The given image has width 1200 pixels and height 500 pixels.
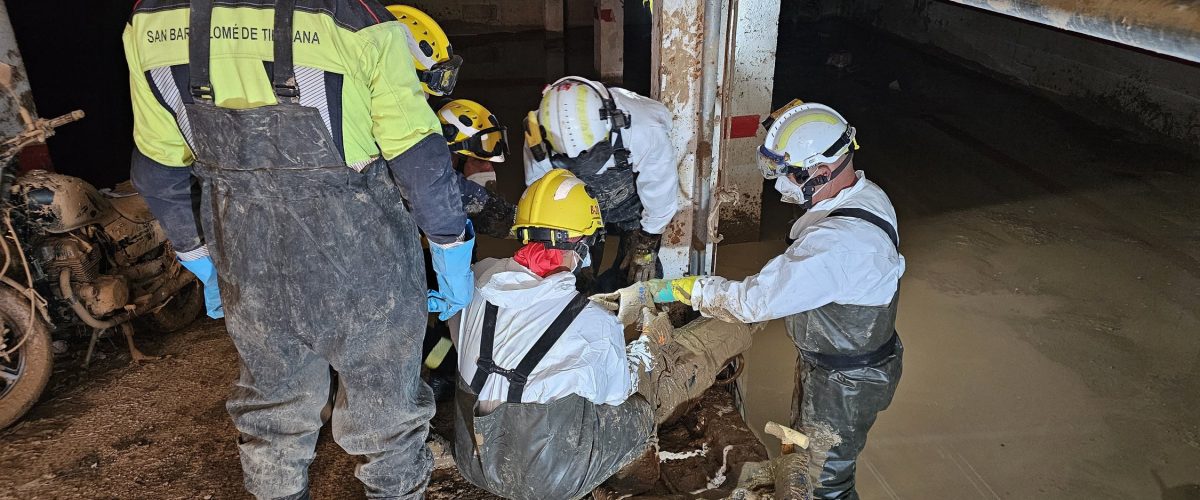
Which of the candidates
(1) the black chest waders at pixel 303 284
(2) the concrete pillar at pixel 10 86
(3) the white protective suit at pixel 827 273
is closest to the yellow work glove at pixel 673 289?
(3) the white protective suit at pixel 827 273

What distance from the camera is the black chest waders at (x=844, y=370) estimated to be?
3002 mm

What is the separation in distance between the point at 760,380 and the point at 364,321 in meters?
3.13

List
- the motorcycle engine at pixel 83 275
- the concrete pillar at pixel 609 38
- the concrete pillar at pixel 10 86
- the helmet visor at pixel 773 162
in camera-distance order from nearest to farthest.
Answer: the helmet visor at pixel 773 162 → the motorcycle engine at pixel 83 275 → the concrete pillar at pixel 10 86 → the concrete pillar at pixel 609 38

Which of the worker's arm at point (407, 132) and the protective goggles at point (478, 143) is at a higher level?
the worker's arm at point (407, 132)

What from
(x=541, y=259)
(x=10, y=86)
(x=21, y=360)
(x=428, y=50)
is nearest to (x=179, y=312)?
(x=21, y=360)

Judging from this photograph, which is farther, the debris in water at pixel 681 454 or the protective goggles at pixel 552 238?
the debris in water at pixel 681 454

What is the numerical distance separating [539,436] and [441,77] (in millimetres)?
1580

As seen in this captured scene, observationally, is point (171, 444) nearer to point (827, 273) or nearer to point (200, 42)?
point (200, 42)

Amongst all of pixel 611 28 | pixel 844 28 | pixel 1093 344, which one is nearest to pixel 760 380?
pixel 1093 344

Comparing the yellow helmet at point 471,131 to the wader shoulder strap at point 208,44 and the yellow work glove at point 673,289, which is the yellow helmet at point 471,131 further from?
the wader shoulder strap at point 208,44

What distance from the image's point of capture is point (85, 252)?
3.91 m

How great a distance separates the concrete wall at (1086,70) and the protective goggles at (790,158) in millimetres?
6071

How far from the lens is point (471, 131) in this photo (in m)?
3.94

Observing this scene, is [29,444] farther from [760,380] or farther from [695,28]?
[760,380]
